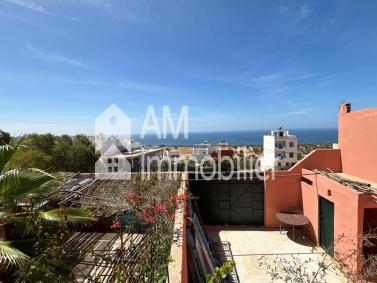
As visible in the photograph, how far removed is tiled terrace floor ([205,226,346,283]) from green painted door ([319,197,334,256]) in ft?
1.17

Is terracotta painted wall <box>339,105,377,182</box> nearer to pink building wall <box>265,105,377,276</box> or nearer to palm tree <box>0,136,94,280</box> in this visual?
pink building wall <box>265,105,377,276</box>

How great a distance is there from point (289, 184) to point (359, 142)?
299 centimetres

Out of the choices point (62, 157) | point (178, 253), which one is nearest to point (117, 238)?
point (178, 253)

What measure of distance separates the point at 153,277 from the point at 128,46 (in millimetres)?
11457

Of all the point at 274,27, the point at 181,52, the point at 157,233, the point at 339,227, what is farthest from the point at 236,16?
the point at 157,233

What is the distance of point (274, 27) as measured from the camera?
12.0 meters

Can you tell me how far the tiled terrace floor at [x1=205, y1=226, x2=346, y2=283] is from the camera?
6.64 meters

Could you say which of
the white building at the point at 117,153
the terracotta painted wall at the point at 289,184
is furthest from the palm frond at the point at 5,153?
the white building at the point at 117,153

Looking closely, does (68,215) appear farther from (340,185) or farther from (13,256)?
(340,185)

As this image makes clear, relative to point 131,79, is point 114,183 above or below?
below

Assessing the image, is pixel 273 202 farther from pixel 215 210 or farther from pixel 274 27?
pixel 274 27

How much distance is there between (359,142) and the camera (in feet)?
28.0

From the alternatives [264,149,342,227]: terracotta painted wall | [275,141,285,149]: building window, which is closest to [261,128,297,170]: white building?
[275,141,285,149]: building window

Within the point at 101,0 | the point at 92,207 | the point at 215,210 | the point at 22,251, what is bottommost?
the point at 215,210
